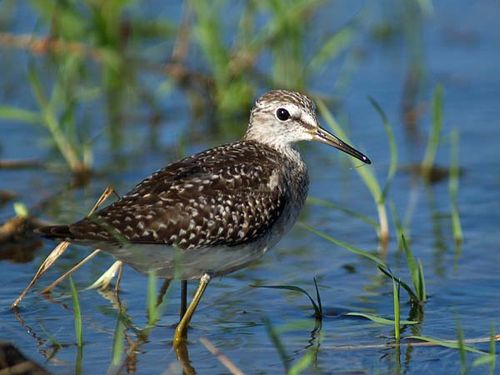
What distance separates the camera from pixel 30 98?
1434 centimetres

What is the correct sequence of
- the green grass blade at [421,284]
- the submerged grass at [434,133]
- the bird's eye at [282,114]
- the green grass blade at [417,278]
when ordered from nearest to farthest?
the green grass blade at [417,278] < the green grass blade at [421,284] < the bird's eye at [282,114] < the submerged grass at [434,133]

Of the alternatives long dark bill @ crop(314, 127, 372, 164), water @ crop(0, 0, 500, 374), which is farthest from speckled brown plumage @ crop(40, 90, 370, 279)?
water @ crop(0, 0, 500, 374)

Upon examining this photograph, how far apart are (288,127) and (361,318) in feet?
5.50

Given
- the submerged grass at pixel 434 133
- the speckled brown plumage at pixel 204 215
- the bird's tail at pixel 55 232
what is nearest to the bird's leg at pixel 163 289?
the speckled brown plumage at pixel 204 215

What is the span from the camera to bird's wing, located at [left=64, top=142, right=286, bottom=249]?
7996 mm

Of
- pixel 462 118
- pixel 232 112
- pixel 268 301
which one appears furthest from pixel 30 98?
pixel 268 301

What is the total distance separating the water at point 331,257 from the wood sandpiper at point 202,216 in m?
0.56

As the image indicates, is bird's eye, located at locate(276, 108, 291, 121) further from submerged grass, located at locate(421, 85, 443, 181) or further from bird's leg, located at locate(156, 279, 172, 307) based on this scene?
bird's leg, located at locate(156, 279, 172, 307)

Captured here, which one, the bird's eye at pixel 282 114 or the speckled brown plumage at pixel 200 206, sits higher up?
the bird's eye at pixel 282 114

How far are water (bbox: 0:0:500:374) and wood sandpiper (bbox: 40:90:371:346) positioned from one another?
560mm

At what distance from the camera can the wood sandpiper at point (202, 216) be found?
7.99m

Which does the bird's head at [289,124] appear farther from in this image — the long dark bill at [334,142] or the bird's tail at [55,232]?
the bird's tail at [55,232]

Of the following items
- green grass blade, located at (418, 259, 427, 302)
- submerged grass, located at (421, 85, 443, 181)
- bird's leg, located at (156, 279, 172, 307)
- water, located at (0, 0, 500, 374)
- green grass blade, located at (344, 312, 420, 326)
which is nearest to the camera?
green grass blade, located at (344, 312, 420, 326)

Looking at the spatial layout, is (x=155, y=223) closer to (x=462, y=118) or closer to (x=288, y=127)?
(x=288, y=127)
